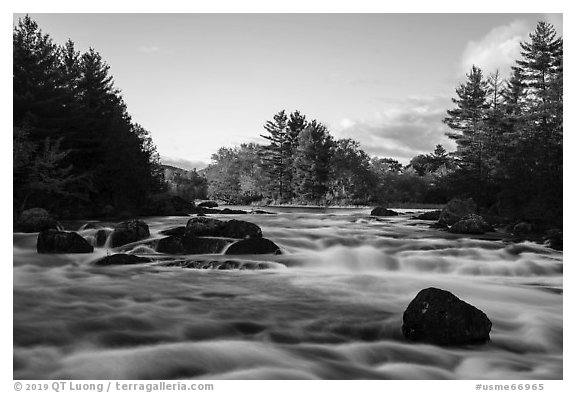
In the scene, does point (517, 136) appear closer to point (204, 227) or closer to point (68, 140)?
point (204, 227)

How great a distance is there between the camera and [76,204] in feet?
80.9

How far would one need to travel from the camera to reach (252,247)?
12109 mm

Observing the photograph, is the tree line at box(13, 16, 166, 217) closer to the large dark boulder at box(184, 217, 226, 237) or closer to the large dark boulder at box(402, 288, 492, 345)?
the large dark boulder at box(184, 217, 226, 237)

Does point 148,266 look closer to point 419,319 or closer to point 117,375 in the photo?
point 117,375

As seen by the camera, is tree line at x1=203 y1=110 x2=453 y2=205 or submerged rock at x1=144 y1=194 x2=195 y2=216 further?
tree line at x1=203 y1=110 x2=453 y2=205

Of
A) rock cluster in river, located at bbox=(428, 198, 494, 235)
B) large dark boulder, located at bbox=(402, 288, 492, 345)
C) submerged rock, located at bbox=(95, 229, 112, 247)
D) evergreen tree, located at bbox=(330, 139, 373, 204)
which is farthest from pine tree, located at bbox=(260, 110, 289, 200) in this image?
large dark boulder, located at bbox=(402, 288, 492, 345)

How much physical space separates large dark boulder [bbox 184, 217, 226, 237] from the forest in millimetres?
8255

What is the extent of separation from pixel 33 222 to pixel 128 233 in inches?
161

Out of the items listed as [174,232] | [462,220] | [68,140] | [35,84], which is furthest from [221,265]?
A: [68,140]

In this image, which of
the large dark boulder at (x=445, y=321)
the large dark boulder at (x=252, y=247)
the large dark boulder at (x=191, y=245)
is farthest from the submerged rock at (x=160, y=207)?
the large dark boulder at (x=445, y=321)

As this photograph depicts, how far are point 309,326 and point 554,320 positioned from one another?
410 cm

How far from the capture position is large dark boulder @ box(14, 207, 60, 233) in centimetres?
1491

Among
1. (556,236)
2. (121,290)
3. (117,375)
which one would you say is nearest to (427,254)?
(556,236)

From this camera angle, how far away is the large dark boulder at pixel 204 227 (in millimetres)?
13945
